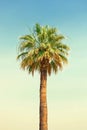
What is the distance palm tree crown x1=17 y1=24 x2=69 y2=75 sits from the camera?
50906mm

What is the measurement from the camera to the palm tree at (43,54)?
50.5m

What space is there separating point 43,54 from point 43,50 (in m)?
0.79

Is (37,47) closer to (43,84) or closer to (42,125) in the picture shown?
(43,84)

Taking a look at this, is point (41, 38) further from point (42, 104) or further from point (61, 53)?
point (42, 104)

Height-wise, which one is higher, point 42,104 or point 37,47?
point 37,47

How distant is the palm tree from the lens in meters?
50.5

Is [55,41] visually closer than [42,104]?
No

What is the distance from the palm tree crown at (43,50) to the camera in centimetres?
5091

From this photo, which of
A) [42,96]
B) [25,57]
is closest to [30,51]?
[25,57]

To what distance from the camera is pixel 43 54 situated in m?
50.5

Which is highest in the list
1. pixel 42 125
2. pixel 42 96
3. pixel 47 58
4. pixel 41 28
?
pixel 41 28

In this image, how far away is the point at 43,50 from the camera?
51188mm

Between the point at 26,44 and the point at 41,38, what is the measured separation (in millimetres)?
1788

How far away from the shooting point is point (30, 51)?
51188 millimetres
